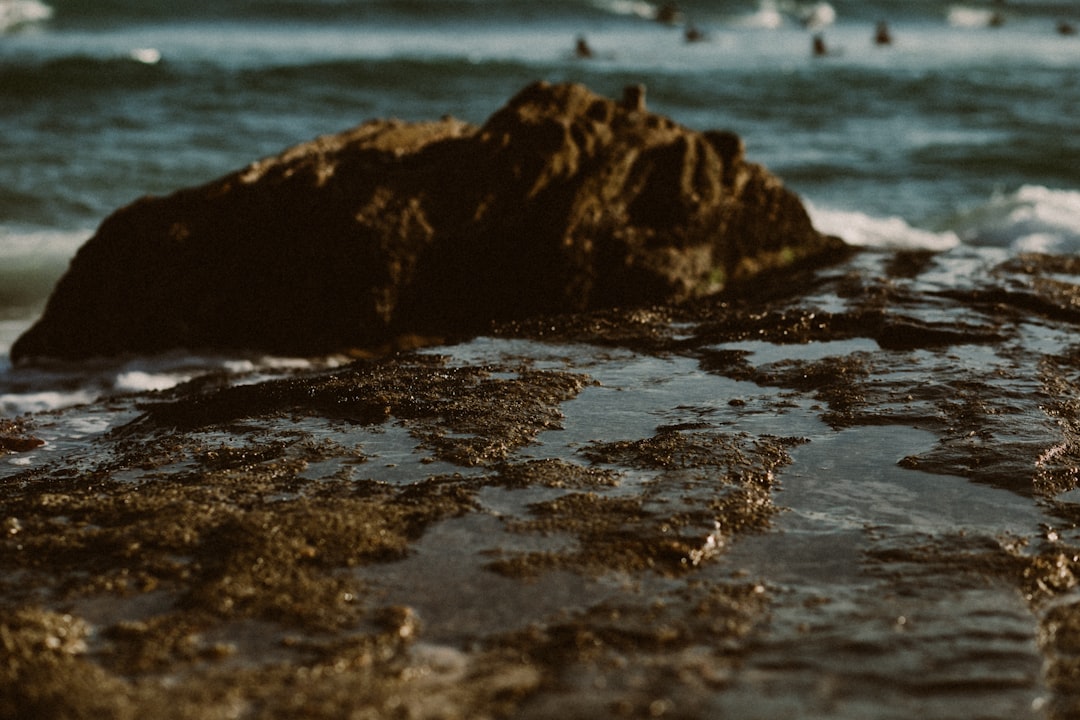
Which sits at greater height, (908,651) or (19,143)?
(19,143)

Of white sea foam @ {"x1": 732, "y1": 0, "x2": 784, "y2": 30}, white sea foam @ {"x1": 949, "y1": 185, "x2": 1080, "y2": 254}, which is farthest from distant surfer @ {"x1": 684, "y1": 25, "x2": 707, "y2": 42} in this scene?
white sea foam @ {"x1": 949, "y1": 185, "x2": 1080, "y2": 254}

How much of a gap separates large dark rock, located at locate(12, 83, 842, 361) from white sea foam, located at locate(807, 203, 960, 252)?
2.61 metres

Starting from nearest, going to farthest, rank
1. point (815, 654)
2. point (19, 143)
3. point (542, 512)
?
1. point (815, 654)
2. point (542, 512)
3. point (19, 143)

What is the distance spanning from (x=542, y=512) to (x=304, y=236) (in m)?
2.56

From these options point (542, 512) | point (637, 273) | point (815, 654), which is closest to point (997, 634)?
point (815, 654)

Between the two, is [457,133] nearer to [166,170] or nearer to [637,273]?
[637,273]

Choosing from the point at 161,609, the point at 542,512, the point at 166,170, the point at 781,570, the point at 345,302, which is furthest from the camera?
the point at 166,170

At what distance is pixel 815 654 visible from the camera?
2119 millimetres

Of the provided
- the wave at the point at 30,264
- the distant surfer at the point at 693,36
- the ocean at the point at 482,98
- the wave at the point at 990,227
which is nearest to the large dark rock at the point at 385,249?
the ocean at the point at 482,98

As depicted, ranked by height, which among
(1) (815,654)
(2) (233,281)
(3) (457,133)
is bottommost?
(1) (815,654)

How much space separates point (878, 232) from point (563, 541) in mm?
5935

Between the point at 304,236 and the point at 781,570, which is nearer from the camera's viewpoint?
the point at 781,570

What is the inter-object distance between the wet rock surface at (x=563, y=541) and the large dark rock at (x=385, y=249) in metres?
0.86

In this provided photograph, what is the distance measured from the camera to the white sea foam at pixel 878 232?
7492mm
